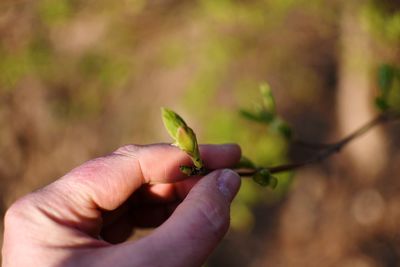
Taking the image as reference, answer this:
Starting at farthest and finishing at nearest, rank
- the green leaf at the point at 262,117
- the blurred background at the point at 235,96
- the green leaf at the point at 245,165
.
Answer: the blurred background at the point at 235,96
the green leaf at the point at 262,117
the green leaf at the point at 245,165

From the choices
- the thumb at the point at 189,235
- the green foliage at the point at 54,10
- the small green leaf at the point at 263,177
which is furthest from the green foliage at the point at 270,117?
the green foliage at the point at 54,10

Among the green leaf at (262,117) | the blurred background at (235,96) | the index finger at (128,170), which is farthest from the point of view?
the blurred background at (235,96)

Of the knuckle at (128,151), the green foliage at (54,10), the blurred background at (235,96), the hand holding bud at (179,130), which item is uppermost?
the green foliage at (54,10)

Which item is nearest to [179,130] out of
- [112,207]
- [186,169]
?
[186,169]

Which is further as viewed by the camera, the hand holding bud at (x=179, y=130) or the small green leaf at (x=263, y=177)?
the small green leaf at (x=263, y=177)

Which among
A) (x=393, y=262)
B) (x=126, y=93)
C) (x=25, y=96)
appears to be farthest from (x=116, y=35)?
(x=393, y=262)

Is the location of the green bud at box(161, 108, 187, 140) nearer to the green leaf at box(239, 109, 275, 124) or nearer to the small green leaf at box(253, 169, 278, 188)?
the small green leaf at box(253, 169, 278, 188)

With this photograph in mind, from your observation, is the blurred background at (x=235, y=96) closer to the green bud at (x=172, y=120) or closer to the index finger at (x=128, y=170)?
the index finger at (x=128, y=170)

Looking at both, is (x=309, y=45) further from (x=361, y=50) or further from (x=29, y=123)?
(x=29, y=123)

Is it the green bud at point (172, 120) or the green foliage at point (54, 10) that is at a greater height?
the green foliage at point (54, 10)
